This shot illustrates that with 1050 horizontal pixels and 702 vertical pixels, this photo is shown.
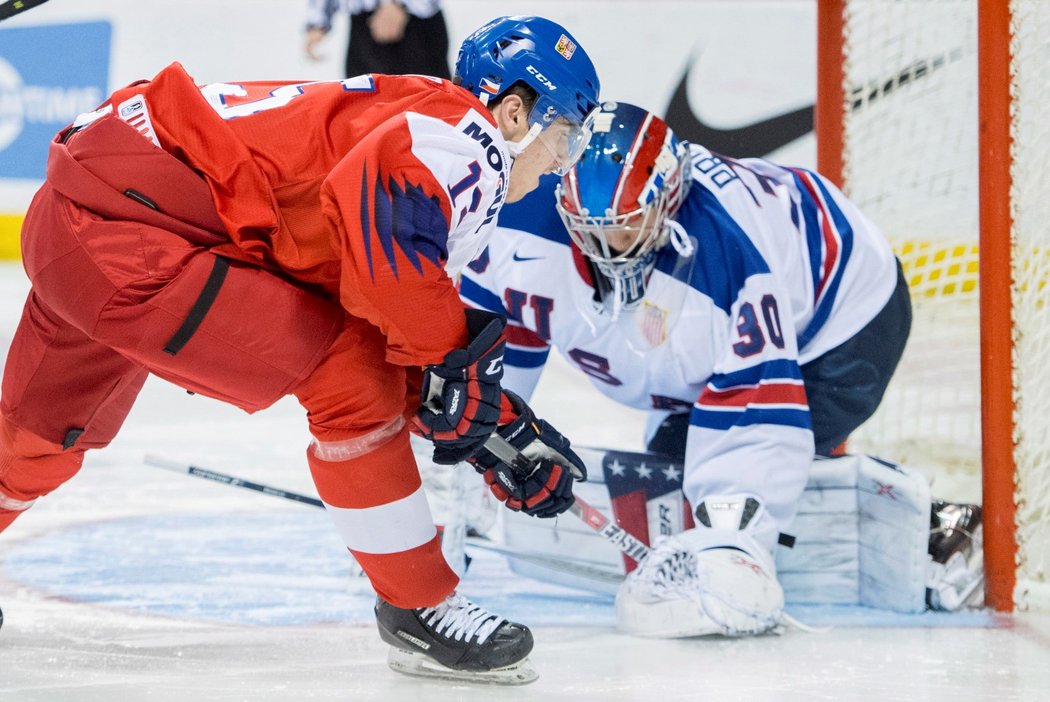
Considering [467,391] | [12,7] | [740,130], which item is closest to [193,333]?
[467,391]

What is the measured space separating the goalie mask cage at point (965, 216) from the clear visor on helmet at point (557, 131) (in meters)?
0.78

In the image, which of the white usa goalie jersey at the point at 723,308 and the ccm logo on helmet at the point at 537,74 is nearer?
the ccm logo on helmet at the point at 537,74

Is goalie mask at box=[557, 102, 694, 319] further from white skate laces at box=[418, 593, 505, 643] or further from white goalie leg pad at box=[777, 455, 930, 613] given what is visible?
white skate laces at box=[418, 593, 505, 643]

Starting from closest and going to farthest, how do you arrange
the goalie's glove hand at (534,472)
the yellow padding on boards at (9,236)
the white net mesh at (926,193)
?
the goalie's glove hand at (534,472)
the white net mesh at (926,193)
the yellow padding on boards at (9,236)

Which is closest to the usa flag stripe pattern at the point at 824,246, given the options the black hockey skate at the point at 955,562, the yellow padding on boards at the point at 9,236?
the black hockey skate at the point at 955,562

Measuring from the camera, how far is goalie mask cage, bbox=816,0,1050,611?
2180mm

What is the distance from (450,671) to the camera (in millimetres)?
1786

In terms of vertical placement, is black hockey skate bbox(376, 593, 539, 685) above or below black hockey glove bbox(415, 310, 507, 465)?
below

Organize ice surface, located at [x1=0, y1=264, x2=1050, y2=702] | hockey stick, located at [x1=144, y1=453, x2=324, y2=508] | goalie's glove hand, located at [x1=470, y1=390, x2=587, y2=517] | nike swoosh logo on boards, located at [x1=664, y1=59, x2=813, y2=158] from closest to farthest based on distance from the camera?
ice surface, located at [x1=0, y1=264, x2=1050, y2=702] < goalie's glove hand, located at [x1=470, y1=390, x2=587, y2=517] < hockey stick, located at [x1=144, y1=453, x2=324, y2=508] < nike swoosh logo on boards, located at [x1=664, y1=59, x2=813, y2=158]

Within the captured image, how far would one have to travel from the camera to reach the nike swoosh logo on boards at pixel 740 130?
5355mm

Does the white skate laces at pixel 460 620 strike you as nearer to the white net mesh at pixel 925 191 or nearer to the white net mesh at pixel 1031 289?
the white net mesh at pixel 1031 289

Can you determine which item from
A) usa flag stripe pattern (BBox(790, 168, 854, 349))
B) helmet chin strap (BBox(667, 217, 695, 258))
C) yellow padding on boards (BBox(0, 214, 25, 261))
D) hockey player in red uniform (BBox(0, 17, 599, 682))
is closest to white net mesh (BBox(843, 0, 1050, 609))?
usa flag stripe pattern (BBox(790, 168, 854, 349))

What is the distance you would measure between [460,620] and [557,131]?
68 centimetres

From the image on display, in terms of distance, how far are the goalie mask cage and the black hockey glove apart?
0.99 meters
